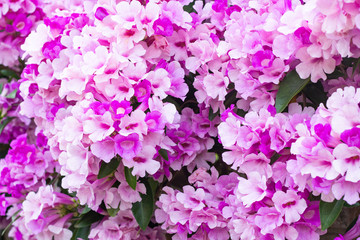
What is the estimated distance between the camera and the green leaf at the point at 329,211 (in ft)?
3.98

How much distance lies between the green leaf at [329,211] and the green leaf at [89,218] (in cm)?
76

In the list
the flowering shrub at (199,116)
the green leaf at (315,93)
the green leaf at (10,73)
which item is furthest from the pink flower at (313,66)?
the green leaf at (10,73)

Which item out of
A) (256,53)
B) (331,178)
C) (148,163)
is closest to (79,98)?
(148,163)

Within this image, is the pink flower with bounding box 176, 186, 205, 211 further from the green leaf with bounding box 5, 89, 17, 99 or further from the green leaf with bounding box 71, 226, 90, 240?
the green leaf with bounding box 5, 89, 17, 99

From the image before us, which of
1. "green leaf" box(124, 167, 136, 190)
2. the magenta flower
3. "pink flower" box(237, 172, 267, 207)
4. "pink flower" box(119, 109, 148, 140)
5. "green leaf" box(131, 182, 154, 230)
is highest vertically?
the magenta flower

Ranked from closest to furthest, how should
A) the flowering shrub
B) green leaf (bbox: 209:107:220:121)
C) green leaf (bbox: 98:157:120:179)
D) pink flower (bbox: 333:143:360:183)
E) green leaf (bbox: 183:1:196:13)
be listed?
pink flower (bbox: 333:143:360:183)
the flowering shrub
green leaf (bbox: 98:157:120:179)
green leaf (bbox: 209:107:220:121)
green leaf (bbox: 183:1:196:13)

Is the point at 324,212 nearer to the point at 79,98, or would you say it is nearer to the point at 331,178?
the point at 331,178

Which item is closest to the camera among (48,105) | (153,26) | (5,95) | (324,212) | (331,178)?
(331,178)

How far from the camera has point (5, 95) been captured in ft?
7.51

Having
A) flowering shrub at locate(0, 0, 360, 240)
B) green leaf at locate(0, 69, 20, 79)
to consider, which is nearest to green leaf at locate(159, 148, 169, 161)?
flowering shrub at locate(0, 0, 360, 240)

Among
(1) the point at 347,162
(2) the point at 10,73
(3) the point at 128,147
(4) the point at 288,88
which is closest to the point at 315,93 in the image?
(4) the point at 288,88

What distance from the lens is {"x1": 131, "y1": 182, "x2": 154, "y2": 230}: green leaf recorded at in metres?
1.56

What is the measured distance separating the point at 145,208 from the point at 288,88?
0.52 m

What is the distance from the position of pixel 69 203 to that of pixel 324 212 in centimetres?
89
